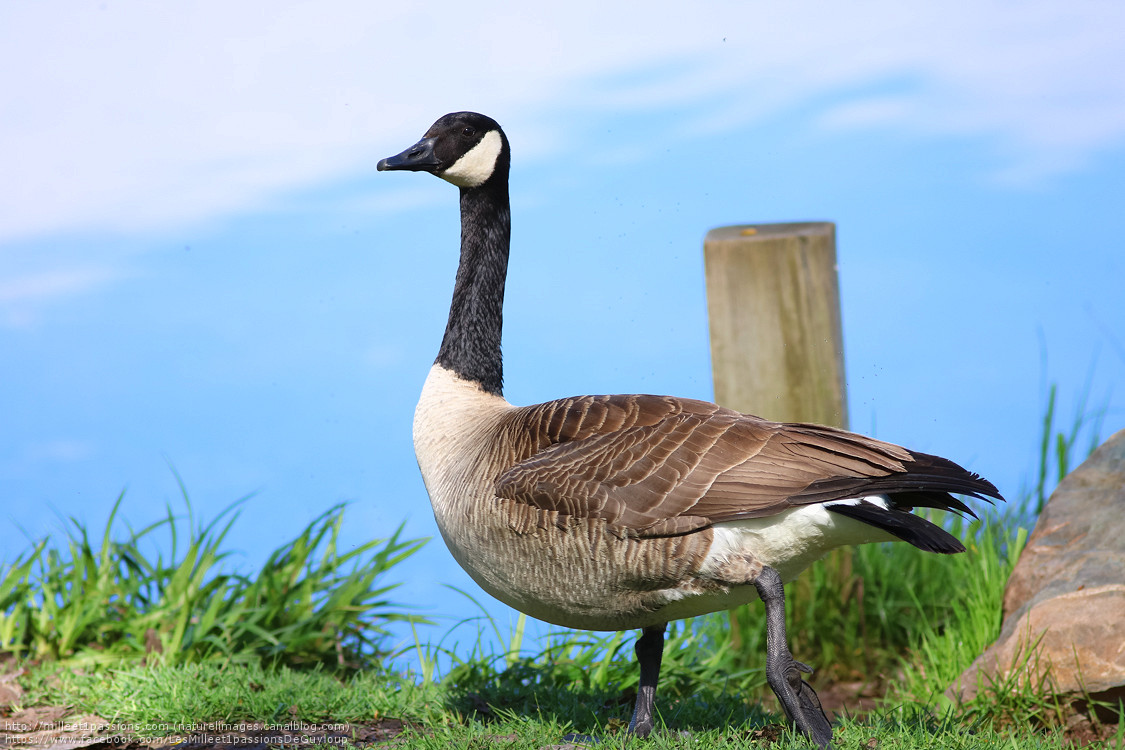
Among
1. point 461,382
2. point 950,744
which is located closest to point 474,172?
point 461,382

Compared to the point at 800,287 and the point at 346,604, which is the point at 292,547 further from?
the point at 800,287

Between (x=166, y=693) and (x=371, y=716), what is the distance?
47.0 inches

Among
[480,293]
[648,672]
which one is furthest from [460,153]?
[648,672]

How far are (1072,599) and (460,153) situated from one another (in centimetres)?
431

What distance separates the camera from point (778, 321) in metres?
7.39

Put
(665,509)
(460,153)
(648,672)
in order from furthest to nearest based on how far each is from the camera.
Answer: (460,153) → (648,672) → (665,509)

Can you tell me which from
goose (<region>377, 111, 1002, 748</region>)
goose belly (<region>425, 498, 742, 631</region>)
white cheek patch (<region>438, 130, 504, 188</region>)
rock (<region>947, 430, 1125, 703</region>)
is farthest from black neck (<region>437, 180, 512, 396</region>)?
rock (<region>947, 430, 1125, 703</region>)

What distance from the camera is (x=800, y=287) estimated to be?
24.2 feet

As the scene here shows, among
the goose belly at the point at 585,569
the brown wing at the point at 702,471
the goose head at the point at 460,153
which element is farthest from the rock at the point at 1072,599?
the goose head at the point at 460,153

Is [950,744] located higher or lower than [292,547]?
lower

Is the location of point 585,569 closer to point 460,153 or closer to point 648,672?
point 648,672

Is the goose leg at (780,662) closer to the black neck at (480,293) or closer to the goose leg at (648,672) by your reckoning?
the goose leg at (648,672)

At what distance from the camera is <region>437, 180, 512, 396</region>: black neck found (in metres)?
5.77

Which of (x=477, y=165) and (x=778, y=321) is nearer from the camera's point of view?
(x=477, y=165)
